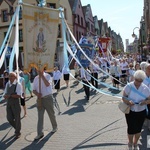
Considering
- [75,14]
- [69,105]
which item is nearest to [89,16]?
[75,14]

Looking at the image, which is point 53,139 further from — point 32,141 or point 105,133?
point 105,133

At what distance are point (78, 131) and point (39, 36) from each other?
277 cm

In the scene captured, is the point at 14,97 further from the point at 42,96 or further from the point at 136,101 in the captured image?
the point at 136,101

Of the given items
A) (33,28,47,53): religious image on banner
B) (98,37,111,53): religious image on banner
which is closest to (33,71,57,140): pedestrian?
(33,28,47,53): religious image on banner

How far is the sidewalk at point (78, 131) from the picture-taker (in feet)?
17.8

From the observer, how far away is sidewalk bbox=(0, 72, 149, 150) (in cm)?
542

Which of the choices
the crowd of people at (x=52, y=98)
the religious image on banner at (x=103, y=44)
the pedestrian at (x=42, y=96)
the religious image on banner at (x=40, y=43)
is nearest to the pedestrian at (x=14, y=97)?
the crowd of people at (x=52, y=98)

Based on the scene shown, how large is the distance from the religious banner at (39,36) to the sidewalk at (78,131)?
1834mm

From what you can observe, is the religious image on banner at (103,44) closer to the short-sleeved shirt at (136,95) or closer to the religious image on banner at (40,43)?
the religious image on banner at (40,43)

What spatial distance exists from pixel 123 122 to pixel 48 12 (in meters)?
3.82

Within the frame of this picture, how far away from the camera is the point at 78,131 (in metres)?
6.38

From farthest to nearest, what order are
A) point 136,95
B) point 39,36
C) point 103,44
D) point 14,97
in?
1. point 103,44
2. point 39,36
3. point 14,97
4. point 136,95

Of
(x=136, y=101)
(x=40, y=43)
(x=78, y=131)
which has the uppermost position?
(x=40, y=43)

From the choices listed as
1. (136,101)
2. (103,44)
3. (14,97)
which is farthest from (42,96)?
(103,44)
